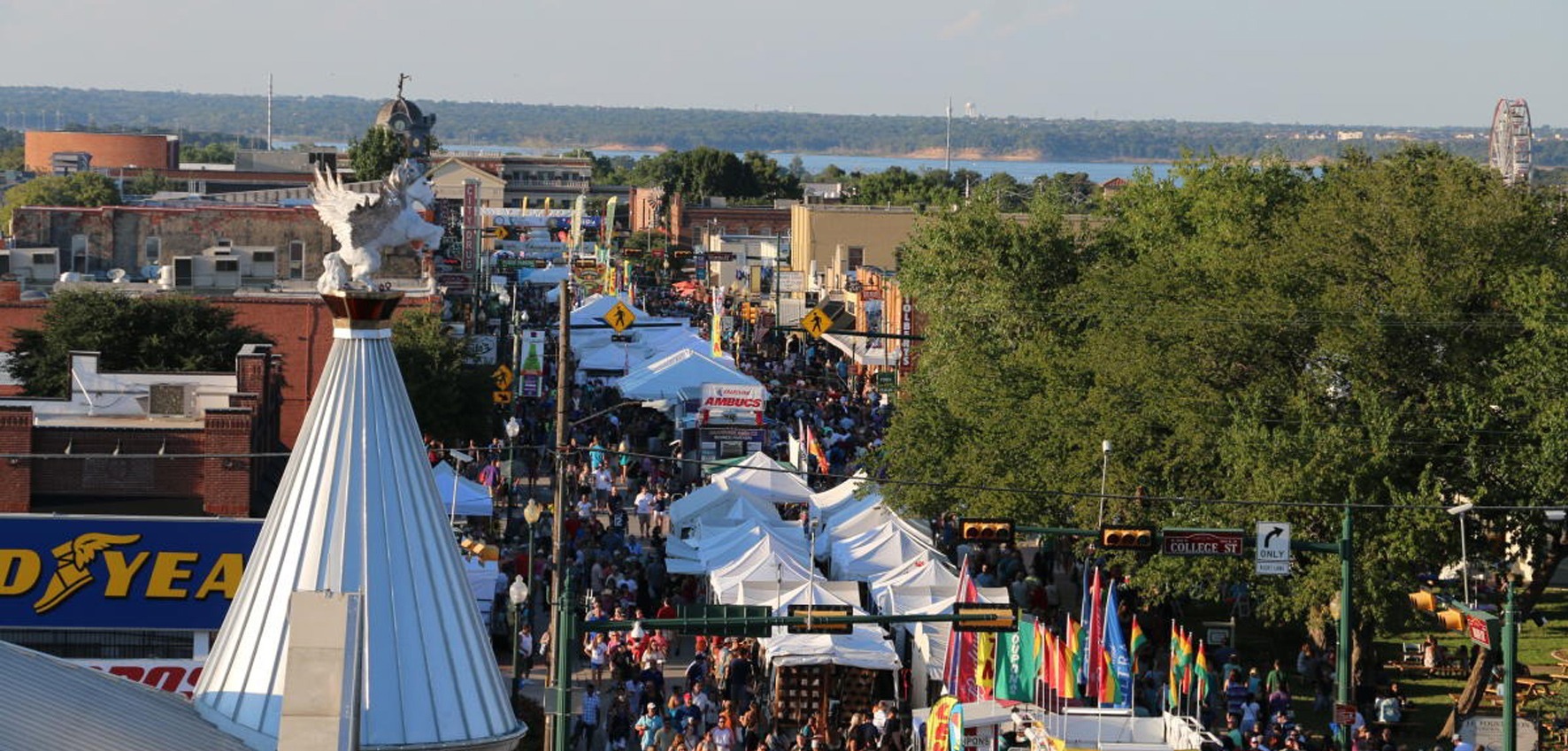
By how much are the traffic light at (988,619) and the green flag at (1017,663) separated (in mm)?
756

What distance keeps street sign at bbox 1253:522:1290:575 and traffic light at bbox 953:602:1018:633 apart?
9.75 ft

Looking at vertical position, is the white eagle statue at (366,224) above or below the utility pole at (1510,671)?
above

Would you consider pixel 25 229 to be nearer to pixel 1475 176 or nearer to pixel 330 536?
pixel 1475 176

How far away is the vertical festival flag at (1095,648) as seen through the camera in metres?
26.0

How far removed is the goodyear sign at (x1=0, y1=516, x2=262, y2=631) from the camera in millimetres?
24766

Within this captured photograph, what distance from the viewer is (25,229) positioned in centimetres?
6469

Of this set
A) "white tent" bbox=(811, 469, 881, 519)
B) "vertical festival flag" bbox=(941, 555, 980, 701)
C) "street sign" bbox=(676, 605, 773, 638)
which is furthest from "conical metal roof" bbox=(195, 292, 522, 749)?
"white tent" bbox=(811, 469, 881, 519)

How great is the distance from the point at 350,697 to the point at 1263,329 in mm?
27114

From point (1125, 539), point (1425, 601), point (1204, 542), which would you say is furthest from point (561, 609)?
point (1425, 601)

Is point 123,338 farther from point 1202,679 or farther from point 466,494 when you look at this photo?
point 1202,679

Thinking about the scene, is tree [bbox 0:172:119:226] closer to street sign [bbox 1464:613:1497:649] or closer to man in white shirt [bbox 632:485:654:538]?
man in white shirt [bbox 632:485:654:538]

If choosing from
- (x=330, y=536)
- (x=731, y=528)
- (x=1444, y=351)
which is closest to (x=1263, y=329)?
(x=1444, y=351)

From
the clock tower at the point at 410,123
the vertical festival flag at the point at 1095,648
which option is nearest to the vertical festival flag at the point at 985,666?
the vertical festival flag at the point at 1095,648

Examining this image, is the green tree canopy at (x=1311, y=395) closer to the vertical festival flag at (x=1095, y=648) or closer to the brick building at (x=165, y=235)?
the vertical festival flag at (x=1095, y=648)
